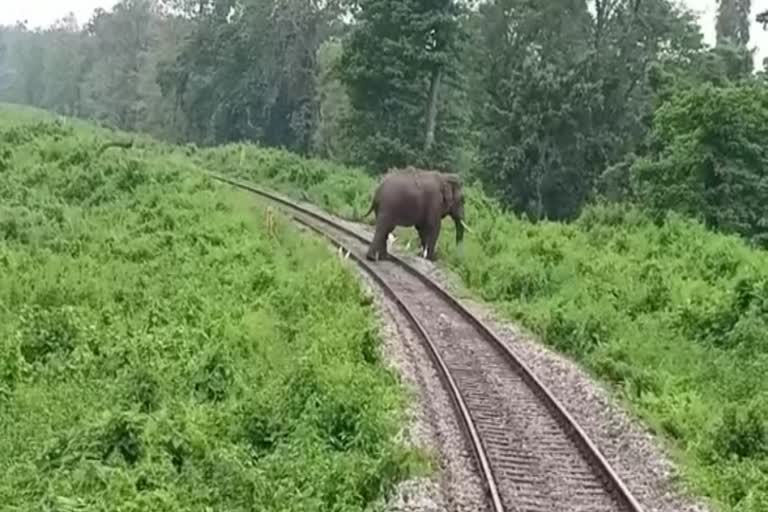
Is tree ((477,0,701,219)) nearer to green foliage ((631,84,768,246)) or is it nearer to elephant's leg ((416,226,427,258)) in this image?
green foliage ((631,84,768,246))

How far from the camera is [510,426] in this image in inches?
603

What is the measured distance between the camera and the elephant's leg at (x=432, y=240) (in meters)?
30.4

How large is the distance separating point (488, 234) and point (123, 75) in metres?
84.6

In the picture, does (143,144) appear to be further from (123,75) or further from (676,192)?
(123,75)

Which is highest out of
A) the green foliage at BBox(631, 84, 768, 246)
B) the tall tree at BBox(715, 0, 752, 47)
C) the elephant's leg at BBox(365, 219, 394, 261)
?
the tall tree at BBox(715, 0, 752, 47)

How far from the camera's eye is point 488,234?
32.5 metres

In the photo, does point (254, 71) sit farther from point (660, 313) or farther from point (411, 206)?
point (660, 313)

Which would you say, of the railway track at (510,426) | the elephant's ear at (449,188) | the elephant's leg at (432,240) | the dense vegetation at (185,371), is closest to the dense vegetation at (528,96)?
the elephant's ear at (449,188)

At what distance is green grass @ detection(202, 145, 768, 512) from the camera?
577 inches

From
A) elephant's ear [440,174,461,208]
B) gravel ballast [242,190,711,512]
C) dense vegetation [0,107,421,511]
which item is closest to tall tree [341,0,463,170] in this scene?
elephant's ear [440,174,461,208]

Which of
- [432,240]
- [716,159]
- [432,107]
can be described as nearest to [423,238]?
[432,240]

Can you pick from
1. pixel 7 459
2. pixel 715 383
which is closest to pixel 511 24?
pixel 715 383

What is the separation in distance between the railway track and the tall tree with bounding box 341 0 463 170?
2607 centimetres

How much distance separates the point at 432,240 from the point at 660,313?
31.0 ft
